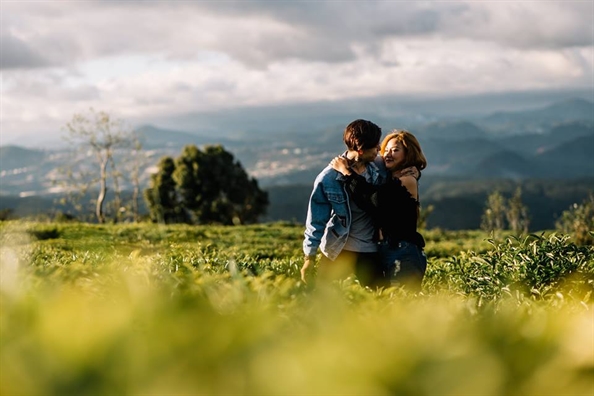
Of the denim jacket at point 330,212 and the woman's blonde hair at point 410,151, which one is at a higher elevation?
the woman's blonde hair at point 410,151

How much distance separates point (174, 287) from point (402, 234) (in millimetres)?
5187

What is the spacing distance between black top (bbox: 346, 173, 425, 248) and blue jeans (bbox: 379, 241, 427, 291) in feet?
0.36

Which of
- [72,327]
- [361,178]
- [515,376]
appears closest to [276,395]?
[72,327]

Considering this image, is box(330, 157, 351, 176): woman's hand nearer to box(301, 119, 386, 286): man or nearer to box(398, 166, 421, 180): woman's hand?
box(301, 119, 386, 286): man

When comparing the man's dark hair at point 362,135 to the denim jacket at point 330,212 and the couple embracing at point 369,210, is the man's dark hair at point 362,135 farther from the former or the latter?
the denim jacket at point 330,212

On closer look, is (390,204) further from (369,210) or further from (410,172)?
(410,172)

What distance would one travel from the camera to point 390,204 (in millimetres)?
7711

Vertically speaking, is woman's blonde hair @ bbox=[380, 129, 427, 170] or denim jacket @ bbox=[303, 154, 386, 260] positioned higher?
woman's blonde hair @ bbox=[380, 129, 427, 170]

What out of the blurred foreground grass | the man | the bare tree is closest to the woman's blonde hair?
the man

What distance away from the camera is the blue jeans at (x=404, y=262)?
7758mm

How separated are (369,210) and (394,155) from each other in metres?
0.80

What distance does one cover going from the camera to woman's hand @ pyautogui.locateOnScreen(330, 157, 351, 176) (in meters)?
7.70

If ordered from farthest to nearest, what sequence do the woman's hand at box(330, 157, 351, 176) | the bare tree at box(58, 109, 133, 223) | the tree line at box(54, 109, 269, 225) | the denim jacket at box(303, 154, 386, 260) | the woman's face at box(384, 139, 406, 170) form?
the tree line at box(54, 109, 269, 225) → the bare tree at box(58, 109, 133, 223) → the woman's face at box(384, 139, 406, 170) → the denim jacket at box(303, 154, 386, 260) → the woman's hand at box(330, 157, 351, 176)

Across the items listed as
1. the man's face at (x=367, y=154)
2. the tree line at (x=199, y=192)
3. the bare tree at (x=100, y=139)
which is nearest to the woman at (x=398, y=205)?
the man's face at (x=367, y=154)
